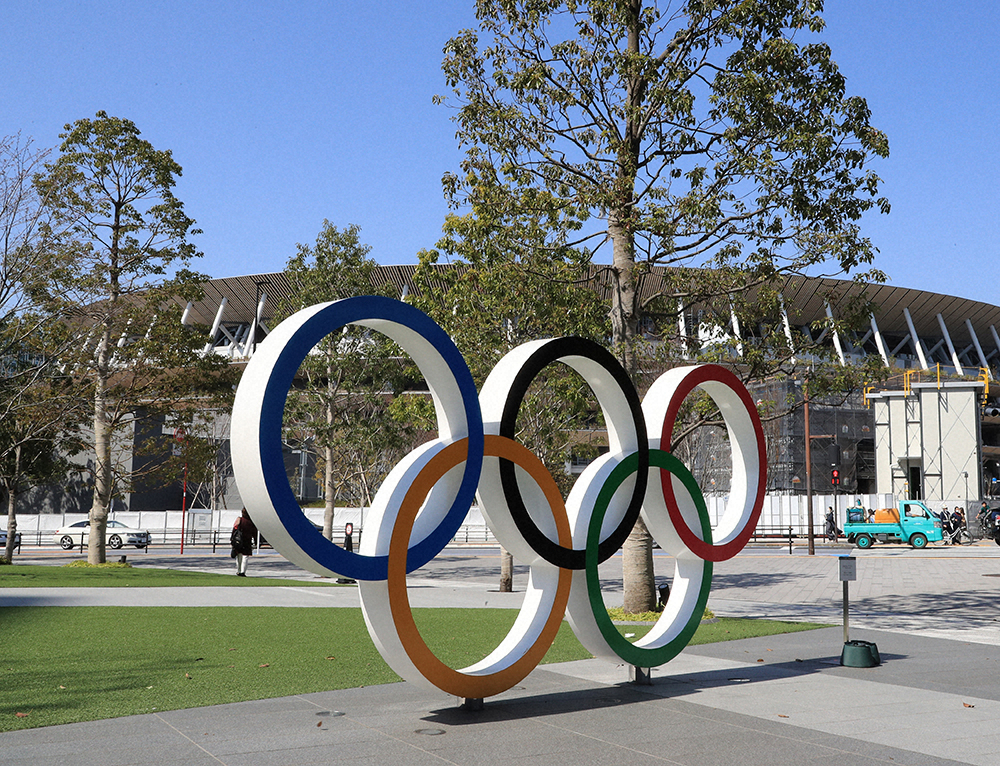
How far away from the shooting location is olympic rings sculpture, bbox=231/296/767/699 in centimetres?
662

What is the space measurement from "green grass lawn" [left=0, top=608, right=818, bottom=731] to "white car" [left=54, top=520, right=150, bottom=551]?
2788 centimetres

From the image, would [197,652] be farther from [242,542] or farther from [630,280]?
[242,542]

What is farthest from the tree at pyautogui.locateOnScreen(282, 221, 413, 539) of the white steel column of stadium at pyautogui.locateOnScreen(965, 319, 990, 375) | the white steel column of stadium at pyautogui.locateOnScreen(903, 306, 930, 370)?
the white steel column of stadium at pyautogui.locateOnScreen(965, 319, 990, 375)

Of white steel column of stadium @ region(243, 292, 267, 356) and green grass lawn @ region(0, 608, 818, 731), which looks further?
white steel column of stadium @ region(243, 292, 267, 356)

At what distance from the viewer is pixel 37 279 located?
756 inches

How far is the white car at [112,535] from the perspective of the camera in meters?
41.1

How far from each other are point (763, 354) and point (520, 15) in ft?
22.3

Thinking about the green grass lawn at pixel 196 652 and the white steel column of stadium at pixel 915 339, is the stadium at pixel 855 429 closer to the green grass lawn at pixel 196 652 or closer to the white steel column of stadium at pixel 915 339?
the white steel column of stadium at pixel 915 339

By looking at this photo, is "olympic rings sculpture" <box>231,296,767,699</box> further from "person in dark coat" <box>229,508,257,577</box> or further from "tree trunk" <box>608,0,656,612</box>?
"person in dark coat" <box>229,508,257,577</box>

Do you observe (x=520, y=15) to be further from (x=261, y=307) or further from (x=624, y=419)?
(x=261, y=307)

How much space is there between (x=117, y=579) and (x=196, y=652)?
11.7 metres

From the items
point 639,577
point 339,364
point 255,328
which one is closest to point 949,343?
point 255,328

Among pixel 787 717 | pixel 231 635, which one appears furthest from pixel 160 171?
pixel 787 717

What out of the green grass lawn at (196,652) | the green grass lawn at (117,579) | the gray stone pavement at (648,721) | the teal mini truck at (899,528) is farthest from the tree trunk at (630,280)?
the teal mini truck at (899,528)
